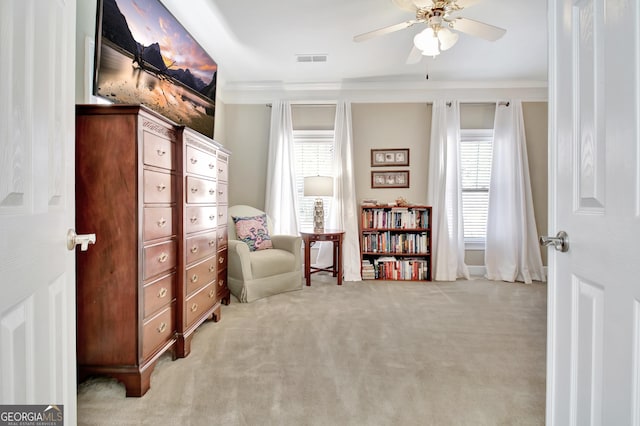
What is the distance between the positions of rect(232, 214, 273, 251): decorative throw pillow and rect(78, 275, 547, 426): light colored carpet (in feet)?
2.59

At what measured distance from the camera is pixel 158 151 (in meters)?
1.88

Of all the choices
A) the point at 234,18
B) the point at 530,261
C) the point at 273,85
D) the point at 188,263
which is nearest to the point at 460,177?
the point at 530,261

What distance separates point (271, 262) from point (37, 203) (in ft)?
9.06

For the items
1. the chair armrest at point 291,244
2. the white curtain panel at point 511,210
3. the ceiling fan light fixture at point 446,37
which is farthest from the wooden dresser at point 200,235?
the white curtain panel at point 511,210

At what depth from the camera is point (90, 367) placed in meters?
1.67

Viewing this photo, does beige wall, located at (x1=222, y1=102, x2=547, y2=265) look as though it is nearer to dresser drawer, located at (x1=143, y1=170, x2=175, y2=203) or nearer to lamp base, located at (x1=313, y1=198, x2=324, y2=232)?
lamp base, located at (x1=313, y1=198, x2=324, y2=232)

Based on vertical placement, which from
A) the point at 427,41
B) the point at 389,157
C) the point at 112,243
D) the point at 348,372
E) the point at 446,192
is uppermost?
the point at 427,41

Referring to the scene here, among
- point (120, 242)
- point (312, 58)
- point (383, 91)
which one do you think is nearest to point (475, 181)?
point (383, 91)

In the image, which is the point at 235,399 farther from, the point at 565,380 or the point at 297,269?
the point at 297,269

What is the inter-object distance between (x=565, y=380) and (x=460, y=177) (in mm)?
3791

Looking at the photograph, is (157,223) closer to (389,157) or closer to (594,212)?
(594,212)

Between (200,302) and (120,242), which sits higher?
(120,242)

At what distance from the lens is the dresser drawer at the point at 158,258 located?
1.76 m

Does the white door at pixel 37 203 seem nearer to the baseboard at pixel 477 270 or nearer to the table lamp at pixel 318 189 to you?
the table lamp at pixel 318 189
